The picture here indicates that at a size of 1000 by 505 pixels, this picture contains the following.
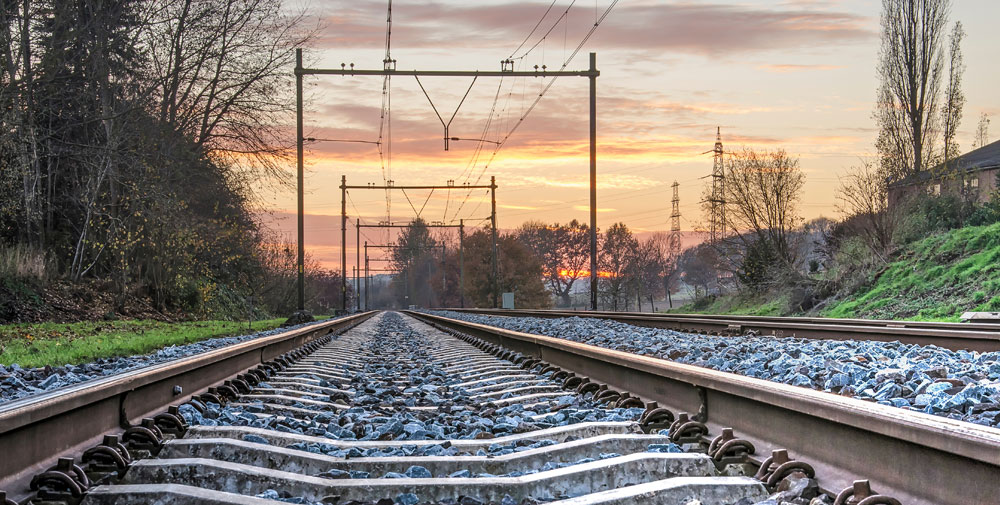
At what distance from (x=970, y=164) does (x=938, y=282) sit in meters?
32.3

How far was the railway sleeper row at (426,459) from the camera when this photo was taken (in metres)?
3.10

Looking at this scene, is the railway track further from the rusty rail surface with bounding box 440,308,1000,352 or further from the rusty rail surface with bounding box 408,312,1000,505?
the rusty rail surface with bounding box 440,308,1000,352

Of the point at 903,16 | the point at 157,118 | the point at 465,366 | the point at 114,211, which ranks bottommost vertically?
the point at 465,366

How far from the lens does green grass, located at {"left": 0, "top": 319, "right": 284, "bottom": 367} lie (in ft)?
33.0

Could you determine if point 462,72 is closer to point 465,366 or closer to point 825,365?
point 465,366

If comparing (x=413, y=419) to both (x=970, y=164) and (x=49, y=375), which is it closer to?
(x=49, y=375)

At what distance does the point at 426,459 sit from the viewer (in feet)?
12.2

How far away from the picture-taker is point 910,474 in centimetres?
272

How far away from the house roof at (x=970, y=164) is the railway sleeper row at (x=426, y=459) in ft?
87.4

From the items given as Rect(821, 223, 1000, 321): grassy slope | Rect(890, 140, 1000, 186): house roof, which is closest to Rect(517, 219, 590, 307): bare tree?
Rect(890, 140, 1000, 186): house roof

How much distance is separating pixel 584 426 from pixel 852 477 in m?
1.57

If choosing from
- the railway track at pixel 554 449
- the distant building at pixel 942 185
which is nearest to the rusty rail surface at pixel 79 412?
the railway track at pixel 554 449

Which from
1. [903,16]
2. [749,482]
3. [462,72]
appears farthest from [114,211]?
[903,16]

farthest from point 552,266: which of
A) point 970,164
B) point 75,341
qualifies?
point 75,341
